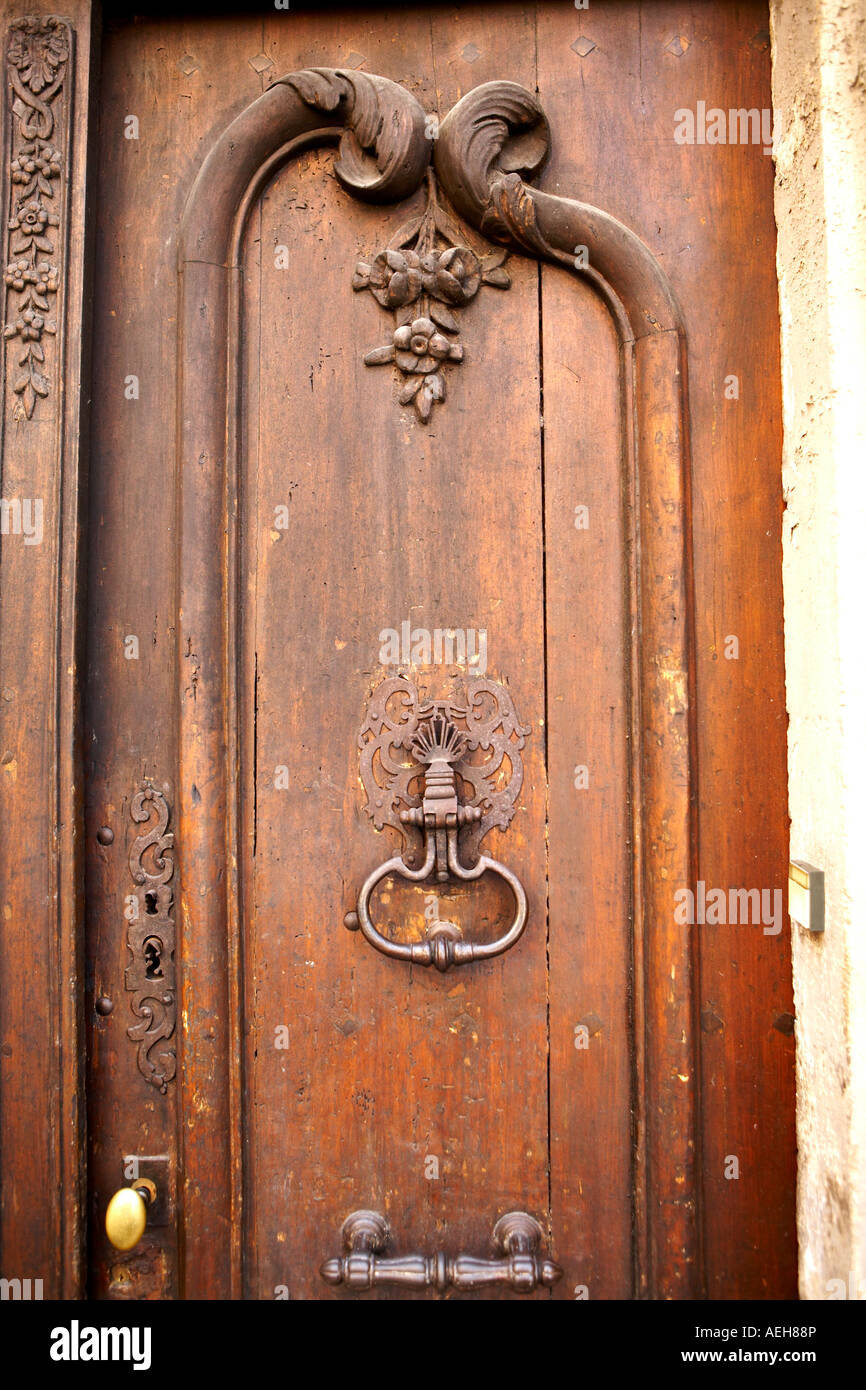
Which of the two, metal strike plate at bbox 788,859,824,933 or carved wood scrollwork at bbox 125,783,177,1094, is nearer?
metal strike plate at bbox 788,859,824,933

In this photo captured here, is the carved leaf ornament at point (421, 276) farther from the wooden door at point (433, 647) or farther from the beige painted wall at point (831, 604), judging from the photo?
the beige painted wall at point (831, 604)

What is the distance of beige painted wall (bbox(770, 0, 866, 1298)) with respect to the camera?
2.56 feet

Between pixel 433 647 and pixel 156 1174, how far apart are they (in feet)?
2.46

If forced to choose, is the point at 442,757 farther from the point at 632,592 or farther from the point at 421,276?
the point at 421,276

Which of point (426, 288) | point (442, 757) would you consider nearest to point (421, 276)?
point (426, 288)

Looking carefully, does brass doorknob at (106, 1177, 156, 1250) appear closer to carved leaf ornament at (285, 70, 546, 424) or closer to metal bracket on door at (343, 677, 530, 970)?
metal bracket on door at (343, 677, 530, 970)

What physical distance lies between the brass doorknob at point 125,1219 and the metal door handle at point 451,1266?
0.23 metres

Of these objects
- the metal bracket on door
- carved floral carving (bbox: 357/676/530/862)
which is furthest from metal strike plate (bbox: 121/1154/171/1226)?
carved floral carving (bbox: 357/676/530/862)

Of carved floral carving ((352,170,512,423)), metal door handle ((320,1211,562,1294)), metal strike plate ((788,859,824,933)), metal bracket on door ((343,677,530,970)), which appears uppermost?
carved floral carving ((352,170,512,423))

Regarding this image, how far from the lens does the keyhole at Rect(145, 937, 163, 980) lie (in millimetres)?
954

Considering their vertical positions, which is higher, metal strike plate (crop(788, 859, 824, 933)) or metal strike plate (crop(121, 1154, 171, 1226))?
metal strike plate (crop(788, 859, 824, 933))

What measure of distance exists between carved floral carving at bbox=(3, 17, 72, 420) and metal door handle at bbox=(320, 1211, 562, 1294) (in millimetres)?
1101

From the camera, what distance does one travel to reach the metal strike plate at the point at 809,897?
0.82 m

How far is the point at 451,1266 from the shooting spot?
91cm
